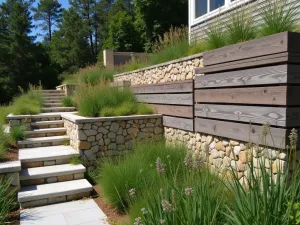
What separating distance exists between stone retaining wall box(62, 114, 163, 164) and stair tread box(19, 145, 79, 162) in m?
0.20

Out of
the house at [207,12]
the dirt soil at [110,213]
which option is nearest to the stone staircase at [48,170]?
the dirt soil at [110,213]

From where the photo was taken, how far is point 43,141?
6230 millimetres

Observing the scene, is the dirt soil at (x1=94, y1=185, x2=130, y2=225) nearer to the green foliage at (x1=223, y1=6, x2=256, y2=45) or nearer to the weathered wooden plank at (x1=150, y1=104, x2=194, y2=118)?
the weathered wooden plank at (x1=150, y1=104, x2=194, y2=118)

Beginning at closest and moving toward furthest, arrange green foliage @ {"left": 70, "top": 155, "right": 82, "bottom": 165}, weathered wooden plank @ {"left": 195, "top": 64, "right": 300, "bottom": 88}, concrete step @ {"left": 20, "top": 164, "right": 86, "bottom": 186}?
weathered wooden plank @ {"left": 195, "top": 64, "right": 300, "bottom": 88} < concrete step @ {"left": 20, "top": 164, "right": 86, "bottom": 186} < green foliage @ {"left": 70, "top": 155, "right": 82, "bottom": 165}

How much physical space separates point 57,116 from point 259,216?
265 inches

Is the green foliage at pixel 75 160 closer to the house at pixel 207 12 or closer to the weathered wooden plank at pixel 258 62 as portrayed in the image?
the weathered wooden plank at pixel 258 62

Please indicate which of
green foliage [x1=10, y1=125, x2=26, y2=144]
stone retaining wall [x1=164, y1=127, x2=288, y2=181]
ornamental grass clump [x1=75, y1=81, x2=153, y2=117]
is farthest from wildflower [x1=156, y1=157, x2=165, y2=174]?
green foliage [x1=10, y1=125, x2=26, y2=144]

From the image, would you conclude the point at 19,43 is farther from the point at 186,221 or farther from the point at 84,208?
the point at 186,221

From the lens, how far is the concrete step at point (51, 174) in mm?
4727

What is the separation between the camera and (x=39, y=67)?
2345 centimetres

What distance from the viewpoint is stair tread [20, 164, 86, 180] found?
4738mm

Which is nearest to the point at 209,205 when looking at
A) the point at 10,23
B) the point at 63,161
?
the point at 63,161

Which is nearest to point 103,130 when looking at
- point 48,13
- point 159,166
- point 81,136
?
point 81,136

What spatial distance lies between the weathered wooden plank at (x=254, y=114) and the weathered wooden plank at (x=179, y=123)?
44 centimetres
